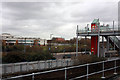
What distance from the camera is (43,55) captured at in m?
23.1

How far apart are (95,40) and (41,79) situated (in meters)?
19.2

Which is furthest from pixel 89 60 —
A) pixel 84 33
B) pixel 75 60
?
pixel 84 33

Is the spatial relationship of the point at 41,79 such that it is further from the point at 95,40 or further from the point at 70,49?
the point at 70,49

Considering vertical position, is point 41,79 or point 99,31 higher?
point 99,31

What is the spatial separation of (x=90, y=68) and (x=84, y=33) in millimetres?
13837

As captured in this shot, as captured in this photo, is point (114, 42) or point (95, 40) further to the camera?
point (95, 40)

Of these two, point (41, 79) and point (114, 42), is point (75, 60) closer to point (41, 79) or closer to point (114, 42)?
point (41, 79)

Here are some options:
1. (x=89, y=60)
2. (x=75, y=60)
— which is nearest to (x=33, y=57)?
(x=75, y=60)

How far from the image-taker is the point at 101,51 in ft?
85.2

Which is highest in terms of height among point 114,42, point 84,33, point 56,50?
point 84,33

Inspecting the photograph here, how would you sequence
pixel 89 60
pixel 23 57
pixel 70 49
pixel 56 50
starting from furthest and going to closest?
pixel 70 49
pixel 56 50
pixel 23 57
pixel 89 60

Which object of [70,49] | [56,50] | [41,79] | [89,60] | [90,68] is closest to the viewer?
[41,79]

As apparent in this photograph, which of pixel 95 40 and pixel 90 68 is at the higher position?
pixel 95 40

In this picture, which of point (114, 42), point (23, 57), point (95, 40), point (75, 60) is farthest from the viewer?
point (95, 40)
